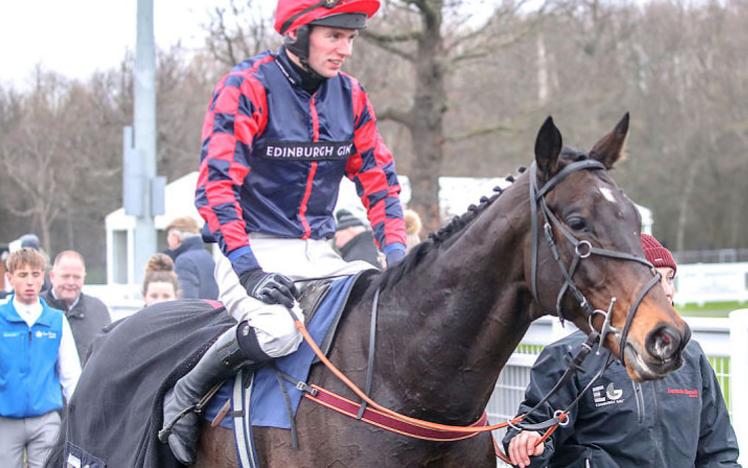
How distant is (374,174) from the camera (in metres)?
4.22

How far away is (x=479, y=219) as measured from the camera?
10.9 ft

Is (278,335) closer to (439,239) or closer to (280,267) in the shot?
(280,267)

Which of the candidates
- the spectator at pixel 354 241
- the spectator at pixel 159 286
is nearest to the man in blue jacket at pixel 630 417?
the spectator at pixel 159 286

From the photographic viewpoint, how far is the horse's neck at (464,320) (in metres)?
3.22

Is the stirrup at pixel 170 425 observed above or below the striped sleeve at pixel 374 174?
below

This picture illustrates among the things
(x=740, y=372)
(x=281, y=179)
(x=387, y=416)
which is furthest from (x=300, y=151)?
(x=740, y=372)

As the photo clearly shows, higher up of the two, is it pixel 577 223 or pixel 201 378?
pixel 577 223

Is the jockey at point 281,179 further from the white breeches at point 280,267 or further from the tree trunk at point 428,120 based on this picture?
the tree trunk at point 428,120

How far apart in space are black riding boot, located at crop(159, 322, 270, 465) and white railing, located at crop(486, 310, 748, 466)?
1.92m

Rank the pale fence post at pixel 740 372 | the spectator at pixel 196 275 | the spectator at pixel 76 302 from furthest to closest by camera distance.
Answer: the spectator at pixel 196 275
the spectator at pixel 76 302
the pale fence post at pixel 740 372

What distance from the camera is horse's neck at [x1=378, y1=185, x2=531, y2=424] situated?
3.22m

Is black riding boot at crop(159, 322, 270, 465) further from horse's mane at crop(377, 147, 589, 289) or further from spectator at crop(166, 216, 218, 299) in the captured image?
spectator at crop(166, 216, 218, 299)

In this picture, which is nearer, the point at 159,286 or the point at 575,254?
the point at 575,254

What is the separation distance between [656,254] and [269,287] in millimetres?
1542
